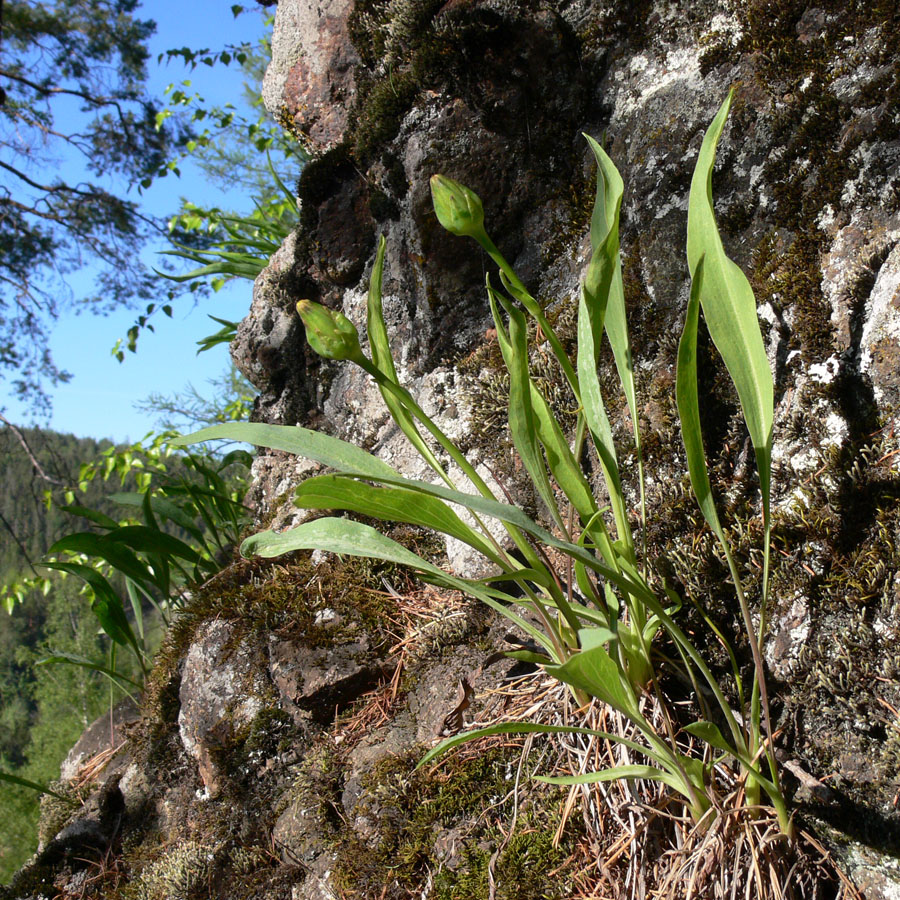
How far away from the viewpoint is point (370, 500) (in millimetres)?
761

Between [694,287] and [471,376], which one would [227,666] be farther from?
[694,287]

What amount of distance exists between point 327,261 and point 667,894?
1702mm

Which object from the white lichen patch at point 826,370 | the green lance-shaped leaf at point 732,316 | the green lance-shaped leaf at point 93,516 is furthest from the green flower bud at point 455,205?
the green lance-shaped leaf at point 93,516

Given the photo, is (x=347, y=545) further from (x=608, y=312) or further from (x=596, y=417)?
(x=608, y=312)

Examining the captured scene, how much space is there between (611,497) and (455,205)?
1.56 feet

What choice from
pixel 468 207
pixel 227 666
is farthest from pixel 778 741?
pixel 227 666

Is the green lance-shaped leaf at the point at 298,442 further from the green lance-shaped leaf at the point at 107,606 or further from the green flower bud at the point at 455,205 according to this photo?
the green lance-shaped leaf at the point at 107,606

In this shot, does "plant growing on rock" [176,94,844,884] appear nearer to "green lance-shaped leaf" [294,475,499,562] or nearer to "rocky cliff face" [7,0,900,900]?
"green lance-shaped leaf" [294,475,499,562]

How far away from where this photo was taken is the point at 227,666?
1.48m

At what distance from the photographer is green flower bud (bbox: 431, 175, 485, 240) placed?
0.92 m

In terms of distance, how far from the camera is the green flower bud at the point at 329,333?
0.88 meters

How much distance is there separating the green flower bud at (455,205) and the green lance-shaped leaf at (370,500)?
15.6 inches

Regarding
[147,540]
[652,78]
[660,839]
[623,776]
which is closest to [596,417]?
[623,776]

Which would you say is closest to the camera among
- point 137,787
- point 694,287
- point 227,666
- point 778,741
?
point 694,287
